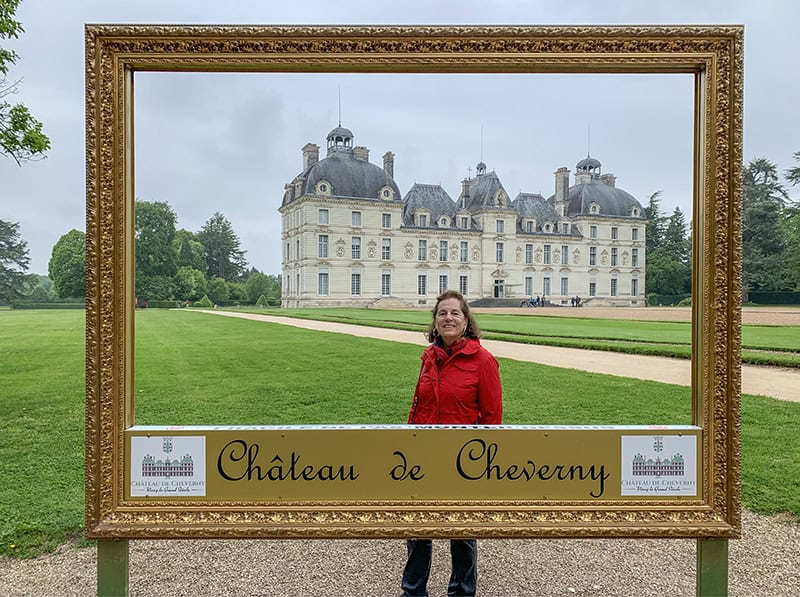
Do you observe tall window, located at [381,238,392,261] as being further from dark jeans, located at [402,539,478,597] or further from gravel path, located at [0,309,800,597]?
dark jeans, located at [402,539,478,597]

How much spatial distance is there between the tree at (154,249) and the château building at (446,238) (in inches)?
27.1

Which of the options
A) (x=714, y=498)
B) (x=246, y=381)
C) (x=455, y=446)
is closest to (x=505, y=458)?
(x=455, y=446)

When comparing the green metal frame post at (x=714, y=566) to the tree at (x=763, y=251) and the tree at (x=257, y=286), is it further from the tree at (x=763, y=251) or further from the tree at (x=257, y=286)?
the tree at (x=257, y=286)

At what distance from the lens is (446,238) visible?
135 inches

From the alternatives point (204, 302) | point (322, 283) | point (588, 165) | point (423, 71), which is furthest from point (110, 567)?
point (588, 165)

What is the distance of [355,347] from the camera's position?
11.8ft

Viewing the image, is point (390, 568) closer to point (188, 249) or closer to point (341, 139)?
point (188, 249)

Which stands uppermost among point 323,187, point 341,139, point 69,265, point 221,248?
point 341,139

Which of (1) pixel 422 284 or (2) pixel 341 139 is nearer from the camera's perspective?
(2) pixel 341 139

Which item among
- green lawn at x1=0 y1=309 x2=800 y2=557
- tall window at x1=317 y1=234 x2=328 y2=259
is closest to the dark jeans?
green lawn at x1=0 y1=309 x2=800 y2=557

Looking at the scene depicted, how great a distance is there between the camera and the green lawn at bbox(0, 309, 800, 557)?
325 cm

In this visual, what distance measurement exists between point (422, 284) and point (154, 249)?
1.64 m

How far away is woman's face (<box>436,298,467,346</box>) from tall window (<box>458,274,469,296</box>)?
0.13 meters

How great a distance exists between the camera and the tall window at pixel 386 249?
11.3ft
